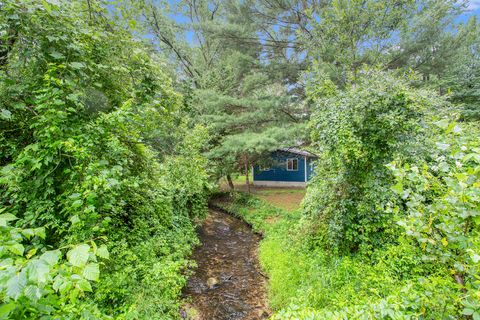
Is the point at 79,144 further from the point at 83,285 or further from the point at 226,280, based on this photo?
the point at 226,280

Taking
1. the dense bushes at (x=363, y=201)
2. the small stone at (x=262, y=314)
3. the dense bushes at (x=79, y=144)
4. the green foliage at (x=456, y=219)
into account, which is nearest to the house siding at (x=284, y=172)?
the dense bushes at (x=363, y=201)

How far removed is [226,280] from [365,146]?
458cm

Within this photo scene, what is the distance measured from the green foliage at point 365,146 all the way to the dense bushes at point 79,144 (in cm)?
314

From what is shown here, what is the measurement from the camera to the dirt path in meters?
5.05

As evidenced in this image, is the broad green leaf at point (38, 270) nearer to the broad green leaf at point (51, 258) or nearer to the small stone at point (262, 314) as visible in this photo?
the broad green leaf at point (51, 258)

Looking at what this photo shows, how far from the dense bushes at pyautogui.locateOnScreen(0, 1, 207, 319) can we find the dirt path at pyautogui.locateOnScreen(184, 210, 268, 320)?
102 cm

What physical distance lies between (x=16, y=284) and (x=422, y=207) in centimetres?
251

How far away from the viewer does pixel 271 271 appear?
20.6ft

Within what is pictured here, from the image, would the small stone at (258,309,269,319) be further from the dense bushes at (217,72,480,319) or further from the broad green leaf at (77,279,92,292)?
the broad green leaf at (77,279,92,292)

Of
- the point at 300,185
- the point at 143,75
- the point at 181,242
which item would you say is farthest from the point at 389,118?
the point at 300,185

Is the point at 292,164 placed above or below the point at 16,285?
below

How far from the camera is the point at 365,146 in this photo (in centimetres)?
451

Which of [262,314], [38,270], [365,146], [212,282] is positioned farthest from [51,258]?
[212,282]

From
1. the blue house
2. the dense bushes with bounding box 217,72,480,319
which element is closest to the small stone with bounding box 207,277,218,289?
the dense bushes with bounding box 217,72,480,319
